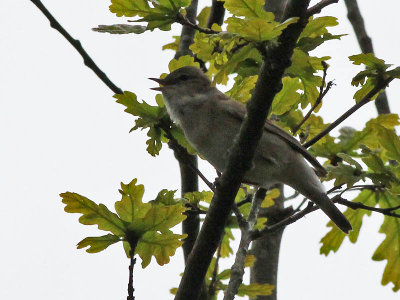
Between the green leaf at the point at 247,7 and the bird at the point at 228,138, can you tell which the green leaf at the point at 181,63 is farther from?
the green leaf at the point at 247,7

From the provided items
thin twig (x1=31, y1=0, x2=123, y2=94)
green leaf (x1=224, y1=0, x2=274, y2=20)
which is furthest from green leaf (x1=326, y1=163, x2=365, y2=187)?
thin twig (x1=31, y1=0, x2=123, y2=94)

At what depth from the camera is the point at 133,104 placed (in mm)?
3373

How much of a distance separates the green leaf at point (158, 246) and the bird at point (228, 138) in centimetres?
103

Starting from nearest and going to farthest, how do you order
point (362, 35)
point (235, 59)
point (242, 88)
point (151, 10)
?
point (235, 59)
point (151, 10)
point (242, 88)
point (362, 35)

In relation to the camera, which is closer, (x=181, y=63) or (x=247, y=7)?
(x=247, y=7)

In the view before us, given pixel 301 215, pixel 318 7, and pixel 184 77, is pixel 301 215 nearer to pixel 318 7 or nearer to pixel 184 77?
pixel 318 7

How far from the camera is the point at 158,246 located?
9.85ft

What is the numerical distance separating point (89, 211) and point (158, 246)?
41 centimetres

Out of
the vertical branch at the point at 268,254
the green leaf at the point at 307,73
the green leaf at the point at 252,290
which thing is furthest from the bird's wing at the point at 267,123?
the green leaf at the point at 252,290

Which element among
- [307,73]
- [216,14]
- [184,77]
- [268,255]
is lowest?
[268,255]

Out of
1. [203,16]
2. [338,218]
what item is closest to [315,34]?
[338,218]

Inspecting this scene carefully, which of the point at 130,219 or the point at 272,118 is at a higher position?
the point at 272,118

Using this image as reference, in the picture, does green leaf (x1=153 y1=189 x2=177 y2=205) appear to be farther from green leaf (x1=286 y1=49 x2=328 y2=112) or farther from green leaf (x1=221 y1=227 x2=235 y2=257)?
green leaf (x1=221 y1=227 x2=235 y2=257)

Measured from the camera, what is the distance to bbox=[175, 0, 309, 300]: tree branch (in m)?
2.51
